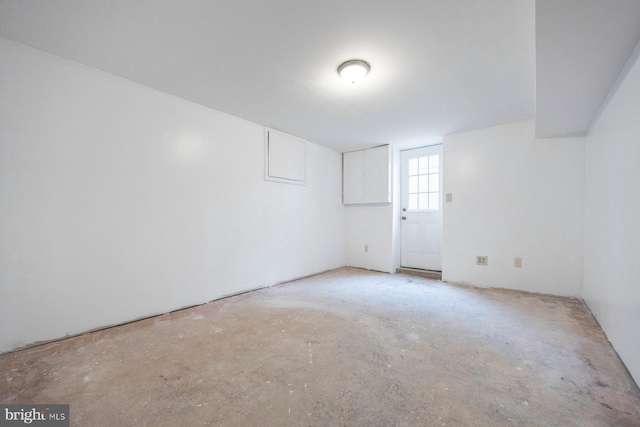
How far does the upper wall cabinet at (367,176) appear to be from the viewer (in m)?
4.21

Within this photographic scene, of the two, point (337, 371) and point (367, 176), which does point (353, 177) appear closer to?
point (367, 176)

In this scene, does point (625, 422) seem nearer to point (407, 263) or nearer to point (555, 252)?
point (555, 252)

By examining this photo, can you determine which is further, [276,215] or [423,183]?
[423,183]

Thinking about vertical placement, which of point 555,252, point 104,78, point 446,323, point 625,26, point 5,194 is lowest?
point 446,323

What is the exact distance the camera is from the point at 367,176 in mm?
4441

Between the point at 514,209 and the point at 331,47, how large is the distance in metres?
2.99

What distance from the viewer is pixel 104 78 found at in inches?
83.7

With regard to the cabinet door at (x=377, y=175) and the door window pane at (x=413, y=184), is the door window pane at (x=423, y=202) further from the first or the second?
the cabinet door at (x=377, y=175)

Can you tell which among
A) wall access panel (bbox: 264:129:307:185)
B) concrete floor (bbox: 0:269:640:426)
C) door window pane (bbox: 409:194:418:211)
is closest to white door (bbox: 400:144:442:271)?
door window pane (bbox: 409:194:418:211)

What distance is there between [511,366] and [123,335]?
9.20ft

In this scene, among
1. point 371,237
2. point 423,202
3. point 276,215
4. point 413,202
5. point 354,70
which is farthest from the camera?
point 371,237

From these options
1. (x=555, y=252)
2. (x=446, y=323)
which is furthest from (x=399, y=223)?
(x=446, y=323)

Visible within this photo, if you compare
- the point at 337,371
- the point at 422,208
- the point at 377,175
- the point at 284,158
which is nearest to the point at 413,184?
the point at 422,208

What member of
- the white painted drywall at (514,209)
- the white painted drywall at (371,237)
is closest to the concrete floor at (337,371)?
the white painted drywall at (514,209)
